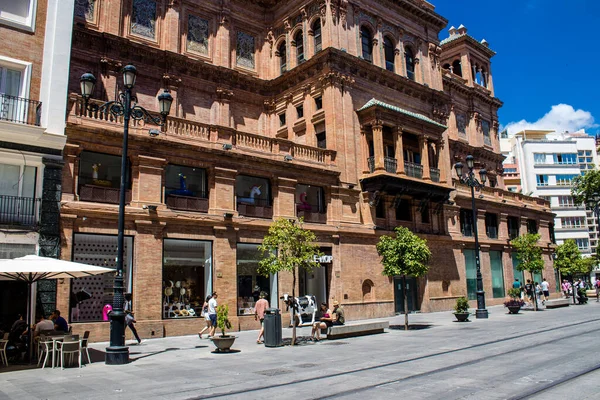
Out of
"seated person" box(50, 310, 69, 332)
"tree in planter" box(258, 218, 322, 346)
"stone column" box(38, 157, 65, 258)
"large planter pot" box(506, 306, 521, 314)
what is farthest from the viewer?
"large planter pot" box(506, 306, 521, 314)

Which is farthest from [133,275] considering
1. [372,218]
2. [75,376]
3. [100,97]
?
[372,218]

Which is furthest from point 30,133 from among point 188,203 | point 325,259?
point 325,259

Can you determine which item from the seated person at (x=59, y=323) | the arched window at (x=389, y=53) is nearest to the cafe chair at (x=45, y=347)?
the seated person at (x=59, y=323)

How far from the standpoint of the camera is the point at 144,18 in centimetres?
2798

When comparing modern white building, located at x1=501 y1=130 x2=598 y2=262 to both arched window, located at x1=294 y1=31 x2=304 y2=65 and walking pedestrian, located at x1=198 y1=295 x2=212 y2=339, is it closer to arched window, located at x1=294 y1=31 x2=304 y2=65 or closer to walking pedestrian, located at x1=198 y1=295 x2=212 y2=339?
arched window, located at x1=294 y1=31 x2=304 y2=65

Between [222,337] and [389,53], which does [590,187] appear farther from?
[222,337]

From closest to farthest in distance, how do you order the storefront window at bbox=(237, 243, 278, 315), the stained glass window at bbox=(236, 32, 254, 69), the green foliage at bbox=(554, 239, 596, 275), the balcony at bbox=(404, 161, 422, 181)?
the storefront window at bbox=(237, 243, 278, 315) < the balcony at bbox=(404, 161, 422, 181) < the stained glass window at bbox=(236, 32, 254, 69) < the green foliage at bbox=(554, 239, 596, 275)

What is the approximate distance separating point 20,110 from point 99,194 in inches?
168

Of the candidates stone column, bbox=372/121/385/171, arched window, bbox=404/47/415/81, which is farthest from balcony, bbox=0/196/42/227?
arched window, bbox=404/47/415/81

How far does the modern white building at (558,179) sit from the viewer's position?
251 ft

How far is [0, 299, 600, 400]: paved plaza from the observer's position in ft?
30.8

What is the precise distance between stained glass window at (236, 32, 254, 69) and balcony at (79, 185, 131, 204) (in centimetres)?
1430

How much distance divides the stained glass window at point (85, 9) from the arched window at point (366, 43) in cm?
1620

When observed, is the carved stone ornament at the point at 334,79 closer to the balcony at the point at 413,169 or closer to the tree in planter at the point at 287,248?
the balcony at the point at 413,169
